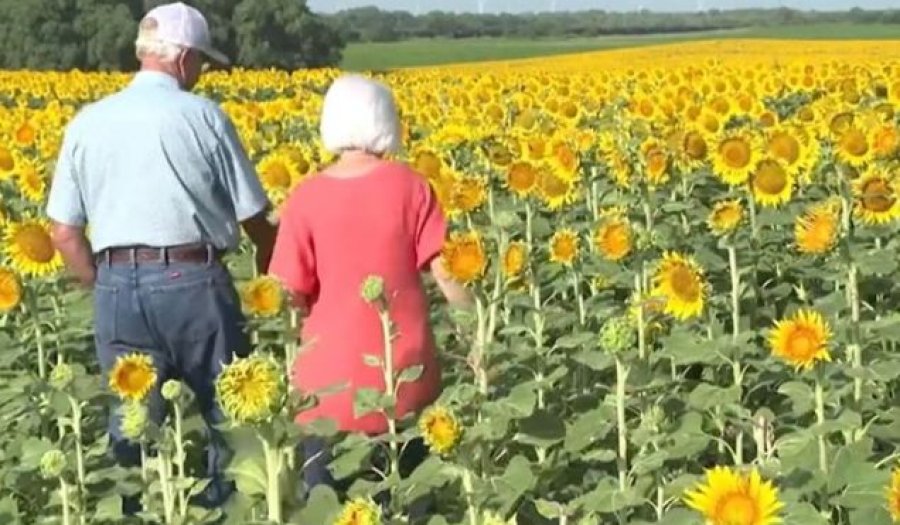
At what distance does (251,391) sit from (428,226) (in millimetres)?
1159

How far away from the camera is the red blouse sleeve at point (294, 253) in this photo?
11.4 ft

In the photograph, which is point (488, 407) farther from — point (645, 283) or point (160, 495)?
point (645, 283)

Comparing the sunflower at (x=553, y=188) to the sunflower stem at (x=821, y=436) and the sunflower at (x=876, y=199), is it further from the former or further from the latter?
the sunflower stem at (x=821, y=436)

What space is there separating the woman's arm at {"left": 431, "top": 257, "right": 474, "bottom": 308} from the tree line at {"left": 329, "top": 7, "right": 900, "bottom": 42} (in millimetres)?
54651

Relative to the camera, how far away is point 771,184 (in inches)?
196

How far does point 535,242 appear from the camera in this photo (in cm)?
605

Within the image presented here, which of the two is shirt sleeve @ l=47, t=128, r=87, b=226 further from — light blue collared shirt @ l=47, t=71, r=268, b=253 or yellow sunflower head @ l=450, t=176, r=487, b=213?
yellow sunflower head @ l=450, t=176, r=487, b=213

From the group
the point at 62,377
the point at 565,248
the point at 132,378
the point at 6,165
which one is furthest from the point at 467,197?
the point at 6,165

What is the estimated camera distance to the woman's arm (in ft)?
11.2

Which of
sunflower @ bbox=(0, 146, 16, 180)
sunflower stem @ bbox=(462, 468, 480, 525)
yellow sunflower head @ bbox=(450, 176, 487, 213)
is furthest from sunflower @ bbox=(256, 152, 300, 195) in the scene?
sunflower stem @ bbox=(462, 468, 480, 525)

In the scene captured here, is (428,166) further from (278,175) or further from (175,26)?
(175,26)

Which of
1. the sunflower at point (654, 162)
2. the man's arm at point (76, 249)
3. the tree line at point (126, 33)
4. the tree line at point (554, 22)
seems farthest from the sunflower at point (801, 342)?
the tree line at point (554, 22)

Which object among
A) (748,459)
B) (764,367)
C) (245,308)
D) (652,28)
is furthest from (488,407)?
(652,28)

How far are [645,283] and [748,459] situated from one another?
61cm
